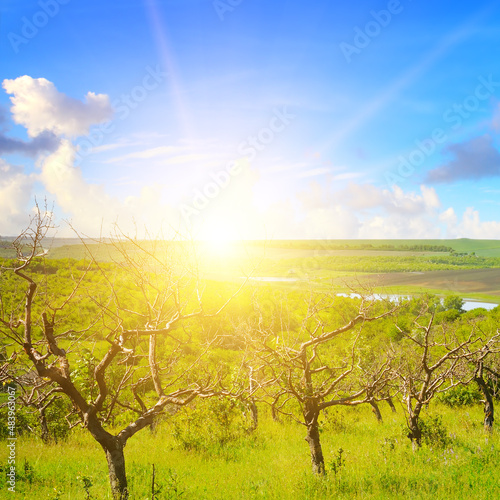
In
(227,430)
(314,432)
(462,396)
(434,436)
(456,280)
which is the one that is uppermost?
(456,280)

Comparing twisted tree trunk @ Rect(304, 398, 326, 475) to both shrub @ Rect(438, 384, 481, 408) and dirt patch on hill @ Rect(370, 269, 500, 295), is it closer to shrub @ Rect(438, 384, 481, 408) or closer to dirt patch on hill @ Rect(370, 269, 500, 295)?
shrub @ Rect(438, 384, 481, 408)

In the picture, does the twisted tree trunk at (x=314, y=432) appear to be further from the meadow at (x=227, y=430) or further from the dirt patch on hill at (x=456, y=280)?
the dirt patch on hill at (x=456, y=280)

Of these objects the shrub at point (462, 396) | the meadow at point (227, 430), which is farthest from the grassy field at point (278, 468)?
the shrub at point (462, 396)

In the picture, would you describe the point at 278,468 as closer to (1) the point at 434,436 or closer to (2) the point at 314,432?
(2) the point at 314,432

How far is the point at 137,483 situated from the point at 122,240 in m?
6.59

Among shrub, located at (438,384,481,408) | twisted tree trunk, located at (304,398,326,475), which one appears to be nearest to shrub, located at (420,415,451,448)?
twisted tree trunk, located at (304,398,326,475)

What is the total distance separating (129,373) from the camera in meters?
8.41

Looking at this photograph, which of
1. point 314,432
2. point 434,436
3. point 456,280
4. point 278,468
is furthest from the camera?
point 456,280

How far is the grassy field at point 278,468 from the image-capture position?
316 inches

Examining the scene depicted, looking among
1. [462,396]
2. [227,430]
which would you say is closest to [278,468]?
[227,430]

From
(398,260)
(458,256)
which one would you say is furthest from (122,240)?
(458,256)

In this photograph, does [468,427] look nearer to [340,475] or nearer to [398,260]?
[340,475]

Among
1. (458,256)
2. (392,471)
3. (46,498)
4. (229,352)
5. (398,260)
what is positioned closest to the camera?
(46,498)

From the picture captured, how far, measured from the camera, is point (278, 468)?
1045 centimetres
